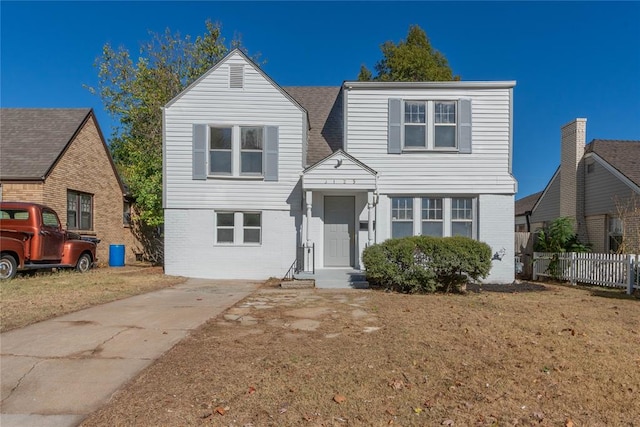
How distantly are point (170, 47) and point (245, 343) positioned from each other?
2423cm

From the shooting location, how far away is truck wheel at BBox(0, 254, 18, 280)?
10891 mm

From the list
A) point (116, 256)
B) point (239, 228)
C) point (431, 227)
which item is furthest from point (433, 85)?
point (116, 256)

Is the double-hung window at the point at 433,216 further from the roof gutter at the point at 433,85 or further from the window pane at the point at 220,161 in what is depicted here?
the window pane at the point at 220,161

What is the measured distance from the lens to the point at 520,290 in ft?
36.4

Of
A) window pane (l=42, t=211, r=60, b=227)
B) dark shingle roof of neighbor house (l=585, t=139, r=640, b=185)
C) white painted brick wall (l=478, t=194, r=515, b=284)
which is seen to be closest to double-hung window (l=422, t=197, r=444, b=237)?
white painted brick wall (l=478, t=194, r=515, b=284)

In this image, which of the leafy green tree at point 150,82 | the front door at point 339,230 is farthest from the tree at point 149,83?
the front door at point 339,230

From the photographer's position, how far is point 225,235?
13.1m

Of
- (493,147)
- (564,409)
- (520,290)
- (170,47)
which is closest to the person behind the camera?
(564,409)

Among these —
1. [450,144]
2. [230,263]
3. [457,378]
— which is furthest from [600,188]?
[457,378]

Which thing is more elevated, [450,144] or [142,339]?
[450,144]

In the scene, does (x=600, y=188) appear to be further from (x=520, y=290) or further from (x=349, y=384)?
(x=349, y=384)

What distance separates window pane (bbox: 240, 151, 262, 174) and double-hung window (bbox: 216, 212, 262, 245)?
1.39m

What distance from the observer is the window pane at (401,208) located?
12.9 meters

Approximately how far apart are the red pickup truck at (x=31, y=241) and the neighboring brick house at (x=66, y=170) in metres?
2.41
